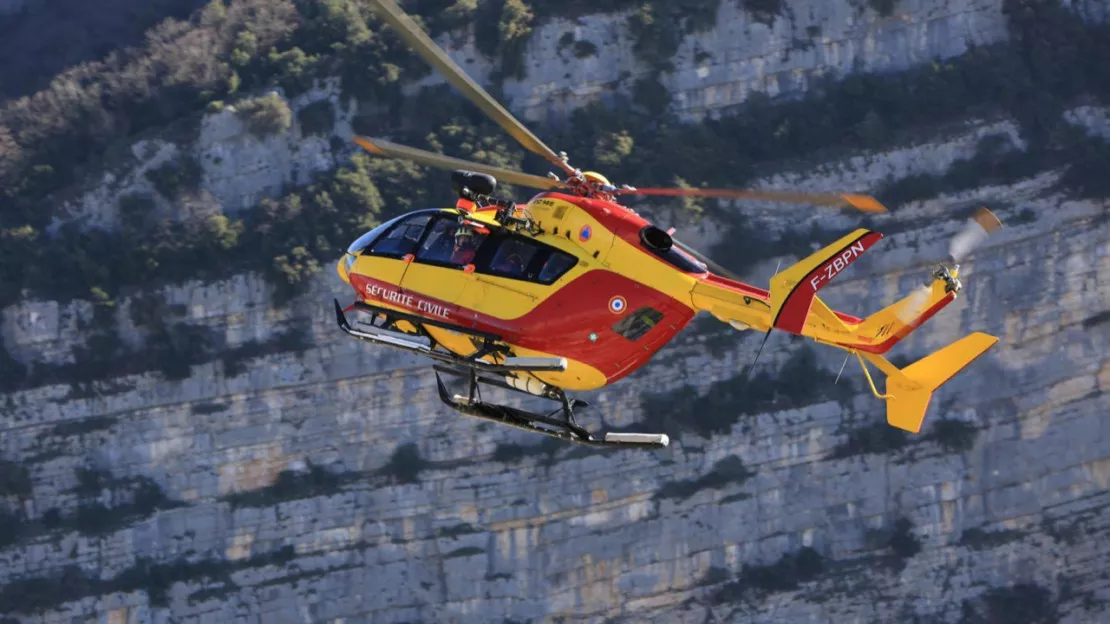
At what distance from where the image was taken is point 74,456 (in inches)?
1555

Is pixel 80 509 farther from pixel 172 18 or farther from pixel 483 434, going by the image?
pixel 172 18

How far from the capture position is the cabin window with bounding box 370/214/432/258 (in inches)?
832

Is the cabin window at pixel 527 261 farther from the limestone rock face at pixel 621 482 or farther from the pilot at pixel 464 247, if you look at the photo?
the limestone rock face at pixel 621 482

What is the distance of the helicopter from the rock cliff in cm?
1747

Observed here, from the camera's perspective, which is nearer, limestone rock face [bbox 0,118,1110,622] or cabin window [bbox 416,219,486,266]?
cabin window [bbox 416,219,486,266]

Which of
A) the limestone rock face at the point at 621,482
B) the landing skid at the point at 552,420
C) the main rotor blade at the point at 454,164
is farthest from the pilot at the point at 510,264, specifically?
the limestone rock face at the point at 621,482

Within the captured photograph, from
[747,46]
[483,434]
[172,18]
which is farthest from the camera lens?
[172,18]

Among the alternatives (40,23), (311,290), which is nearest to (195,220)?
(311,290)

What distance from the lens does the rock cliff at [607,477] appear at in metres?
38.5

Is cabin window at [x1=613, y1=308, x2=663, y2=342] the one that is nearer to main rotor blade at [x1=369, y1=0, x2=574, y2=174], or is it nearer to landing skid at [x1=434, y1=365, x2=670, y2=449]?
landing skid at [x1=434, y1=365, x2=670, y2=449]

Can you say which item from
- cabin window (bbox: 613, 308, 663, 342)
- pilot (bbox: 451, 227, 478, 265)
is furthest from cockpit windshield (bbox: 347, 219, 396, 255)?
cabin window (bbox: 613, 308, 663, 342)

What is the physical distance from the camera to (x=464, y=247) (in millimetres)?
20625

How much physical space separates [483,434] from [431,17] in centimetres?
1053

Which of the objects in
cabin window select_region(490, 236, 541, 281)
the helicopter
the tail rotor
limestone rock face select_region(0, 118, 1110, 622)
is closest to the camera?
the tail rotor
